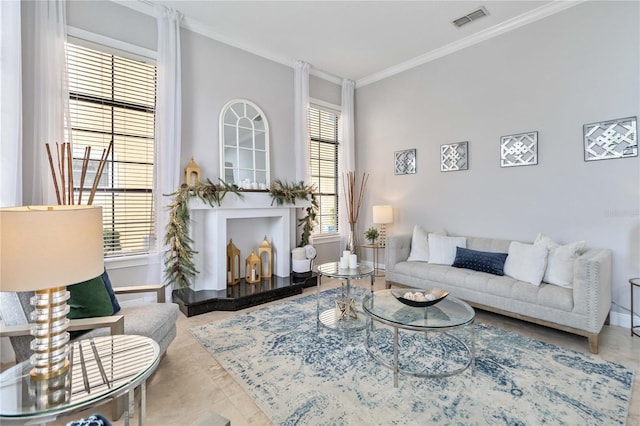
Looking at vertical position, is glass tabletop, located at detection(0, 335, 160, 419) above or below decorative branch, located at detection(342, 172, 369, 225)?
below

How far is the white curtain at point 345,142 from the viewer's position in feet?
18.0

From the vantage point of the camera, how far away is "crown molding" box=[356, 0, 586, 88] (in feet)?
11.1

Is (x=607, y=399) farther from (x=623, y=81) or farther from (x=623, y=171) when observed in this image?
(x=623, y=81)

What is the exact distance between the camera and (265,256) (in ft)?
14.5

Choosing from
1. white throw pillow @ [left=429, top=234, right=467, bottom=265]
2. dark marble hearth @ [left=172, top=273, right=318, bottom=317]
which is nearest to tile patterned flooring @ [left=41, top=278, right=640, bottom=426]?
dark marble hearth @ [left=172, top=273, right=318, bottom=317]

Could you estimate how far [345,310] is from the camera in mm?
3064

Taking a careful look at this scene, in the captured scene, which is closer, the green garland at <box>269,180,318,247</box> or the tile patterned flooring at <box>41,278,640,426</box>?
the tile patterned flooring at <box>41,278,640,426</box>

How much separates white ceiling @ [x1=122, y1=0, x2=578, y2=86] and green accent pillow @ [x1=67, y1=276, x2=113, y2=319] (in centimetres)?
320

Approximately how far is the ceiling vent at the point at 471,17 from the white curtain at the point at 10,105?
4460 millimetres

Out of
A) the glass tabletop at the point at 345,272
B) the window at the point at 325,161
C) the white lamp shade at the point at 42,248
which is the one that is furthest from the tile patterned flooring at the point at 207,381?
the window at the point at 325,161

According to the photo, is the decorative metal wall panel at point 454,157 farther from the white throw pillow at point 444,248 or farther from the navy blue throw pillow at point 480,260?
the navy blue throw pillow at point 480,260

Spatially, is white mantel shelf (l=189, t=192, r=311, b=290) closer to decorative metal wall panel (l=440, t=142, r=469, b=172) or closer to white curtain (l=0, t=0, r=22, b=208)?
white curtain (l=0, t=0, r=22, b=208)

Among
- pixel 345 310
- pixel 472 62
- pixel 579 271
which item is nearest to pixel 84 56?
pixel 345 310

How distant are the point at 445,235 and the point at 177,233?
342cm
